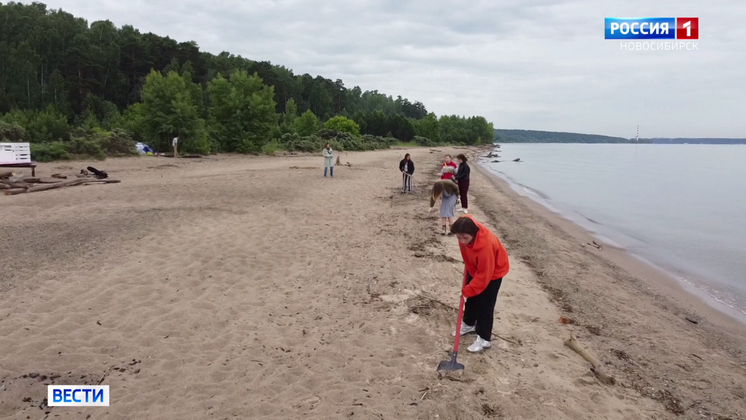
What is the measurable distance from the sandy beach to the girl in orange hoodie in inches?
14.4

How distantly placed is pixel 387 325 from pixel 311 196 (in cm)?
953

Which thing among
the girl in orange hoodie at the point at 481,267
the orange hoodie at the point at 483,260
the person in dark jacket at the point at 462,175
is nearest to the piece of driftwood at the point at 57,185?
the person in dark jacket at the point at 462,175

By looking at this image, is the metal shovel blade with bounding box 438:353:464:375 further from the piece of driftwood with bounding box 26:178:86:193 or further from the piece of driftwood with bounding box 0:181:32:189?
the piece of driftwood with bounding box 0:181:32:189

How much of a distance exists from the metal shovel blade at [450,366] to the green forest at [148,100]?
26.2 metres

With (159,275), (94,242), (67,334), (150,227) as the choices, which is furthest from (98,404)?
(150,227)

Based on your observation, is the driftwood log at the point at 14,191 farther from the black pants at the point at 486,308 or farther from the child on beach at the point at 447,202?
Answer: the black pants at the point at 486,308

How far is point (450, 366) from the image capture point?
435cm

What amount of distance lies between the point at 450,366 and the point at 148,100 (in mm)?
31717

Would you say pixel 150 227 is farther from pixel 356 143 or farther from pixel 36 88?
pixel 36 88

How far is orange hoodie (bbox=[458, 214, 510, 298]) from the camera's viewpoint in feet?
13.9

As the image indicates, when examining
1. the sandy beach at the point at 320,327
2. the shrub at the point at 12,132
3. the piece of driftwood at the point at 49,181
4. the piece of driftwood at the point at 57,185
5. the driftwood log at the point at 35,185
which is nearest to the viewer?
the sandy beach at the point at 320,327

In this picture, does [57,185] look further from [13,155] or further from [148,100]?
[148,100]

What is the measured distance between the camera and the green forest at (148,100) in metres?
29.6

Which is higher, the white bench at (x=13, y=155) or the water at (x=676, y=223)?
the white bench at (x=13, y=155)
